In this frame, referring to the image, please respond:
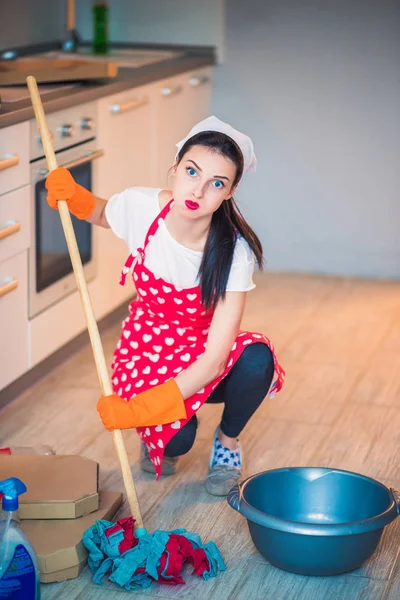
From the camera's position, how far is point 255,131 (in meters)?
4.29

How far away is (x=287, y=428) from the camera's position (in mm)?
2762

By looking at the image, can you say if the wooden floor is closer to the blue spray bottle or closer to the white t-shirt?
the blue spray bottle

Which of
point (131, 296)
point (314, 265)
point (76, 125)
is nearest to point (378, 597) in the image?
point (76, 125)

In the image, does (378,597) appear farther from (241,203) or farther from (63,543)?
(241,203)

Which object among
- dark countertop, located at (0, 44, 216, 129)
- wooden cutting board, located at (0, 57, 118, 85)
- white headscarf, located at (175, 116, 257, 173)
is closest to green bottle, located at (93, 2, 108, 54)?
dark countertop, located at (0, 44, 216, 129)

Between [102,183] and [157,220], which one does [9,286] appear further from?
A: [102,183]

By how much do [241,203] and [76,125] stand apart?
1433 millimetres

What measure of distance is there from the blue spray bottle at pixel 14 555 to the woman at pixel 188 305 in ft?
0.99

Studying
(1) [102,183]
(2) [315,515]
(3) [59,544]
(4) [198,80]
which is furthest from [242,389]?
Result: (4) [198,80]

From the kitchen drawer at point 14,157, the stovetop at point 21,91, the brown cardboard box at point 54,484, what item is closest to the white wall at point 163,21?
the stovetop at point 21,91

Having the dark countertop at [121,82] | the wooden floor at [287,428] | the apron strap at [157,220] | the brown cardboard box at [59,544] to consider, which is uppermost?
the dark countertop at [121,82]

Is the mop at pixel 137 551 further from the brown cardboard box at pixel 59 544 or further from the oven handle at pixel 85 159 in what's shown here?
the oven handle at pixel 85 159

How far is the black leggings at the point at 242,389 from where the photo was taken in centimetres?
231

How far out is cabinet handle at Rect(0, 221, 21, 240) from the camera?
8.59 feet
